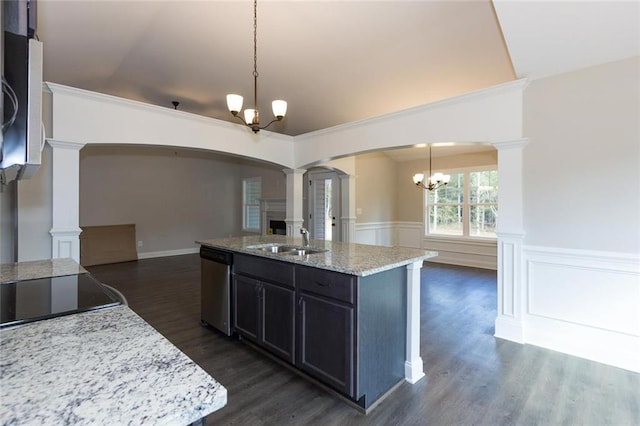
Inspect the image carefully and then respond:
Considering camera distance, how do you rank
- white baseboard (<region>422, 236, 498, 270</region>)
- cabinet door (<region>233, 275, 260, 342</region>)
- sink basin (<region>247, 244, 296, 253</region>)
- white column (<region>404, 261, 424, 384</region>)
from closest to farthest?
white column (<region>404, 261, 424, 384</region>) → cabinet door (<region>233, 275, 260, 342</region>) → sink basin (<region>247, 244, 296, 253</region>) → white baseboard (<region>422, 236, 498, 270</region>)

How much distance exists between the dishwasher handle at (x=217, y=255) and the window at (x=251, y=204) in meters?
5.51

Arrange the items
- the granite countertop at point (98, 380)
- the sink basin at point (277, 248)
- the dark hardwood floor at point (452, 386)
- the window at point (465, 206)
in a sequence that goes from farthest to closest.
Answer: the window at point (465, 206) → the sink basin at point (277, 248) → the dark hardwood floor at point (452, 386) → the granite countertop at point (98, 380)

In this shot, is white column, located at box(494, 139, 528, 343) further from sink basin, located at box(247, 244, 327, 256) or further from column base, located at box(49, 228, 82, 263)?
column base, located at box(49, 228, 82, 263)

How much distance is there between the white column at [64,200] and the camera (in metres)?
2.96

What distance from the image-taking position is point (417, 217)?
7.48m

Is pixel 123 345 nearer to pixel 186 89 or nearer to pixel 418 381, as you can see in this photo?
pixel 418 381

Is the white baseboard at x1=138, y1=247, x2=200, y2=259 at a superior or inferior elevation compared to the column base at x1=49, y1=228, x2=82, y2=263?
inferior

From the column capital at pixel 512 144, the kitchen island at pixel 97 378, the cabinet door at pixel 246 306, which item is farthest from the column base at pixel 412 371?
the column capital at pixel 512 144

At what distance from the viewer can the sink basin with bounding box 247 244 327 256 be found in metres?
2.80

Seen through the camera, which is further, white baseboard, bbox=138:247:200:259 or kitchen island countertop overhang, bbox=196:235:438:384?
white baseboard, bbox=138:247:200:259

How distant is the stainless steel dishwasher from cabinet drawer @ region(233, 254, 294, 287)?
0.51 ft

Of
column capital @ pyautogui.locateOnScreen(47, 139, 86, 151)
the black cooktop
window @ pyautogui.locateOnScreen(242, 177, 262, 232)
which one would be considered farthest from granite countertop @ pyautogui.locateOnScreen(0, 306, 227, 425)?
window @ pyautogui.locateOnScreen(242, 177, 262, 232)

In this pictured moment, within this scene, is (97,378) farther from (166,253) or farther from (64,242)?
(166,253)

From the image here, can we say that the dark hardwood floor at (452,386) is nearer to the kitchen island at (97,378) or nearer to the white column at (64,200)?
the white column at (64,200)
